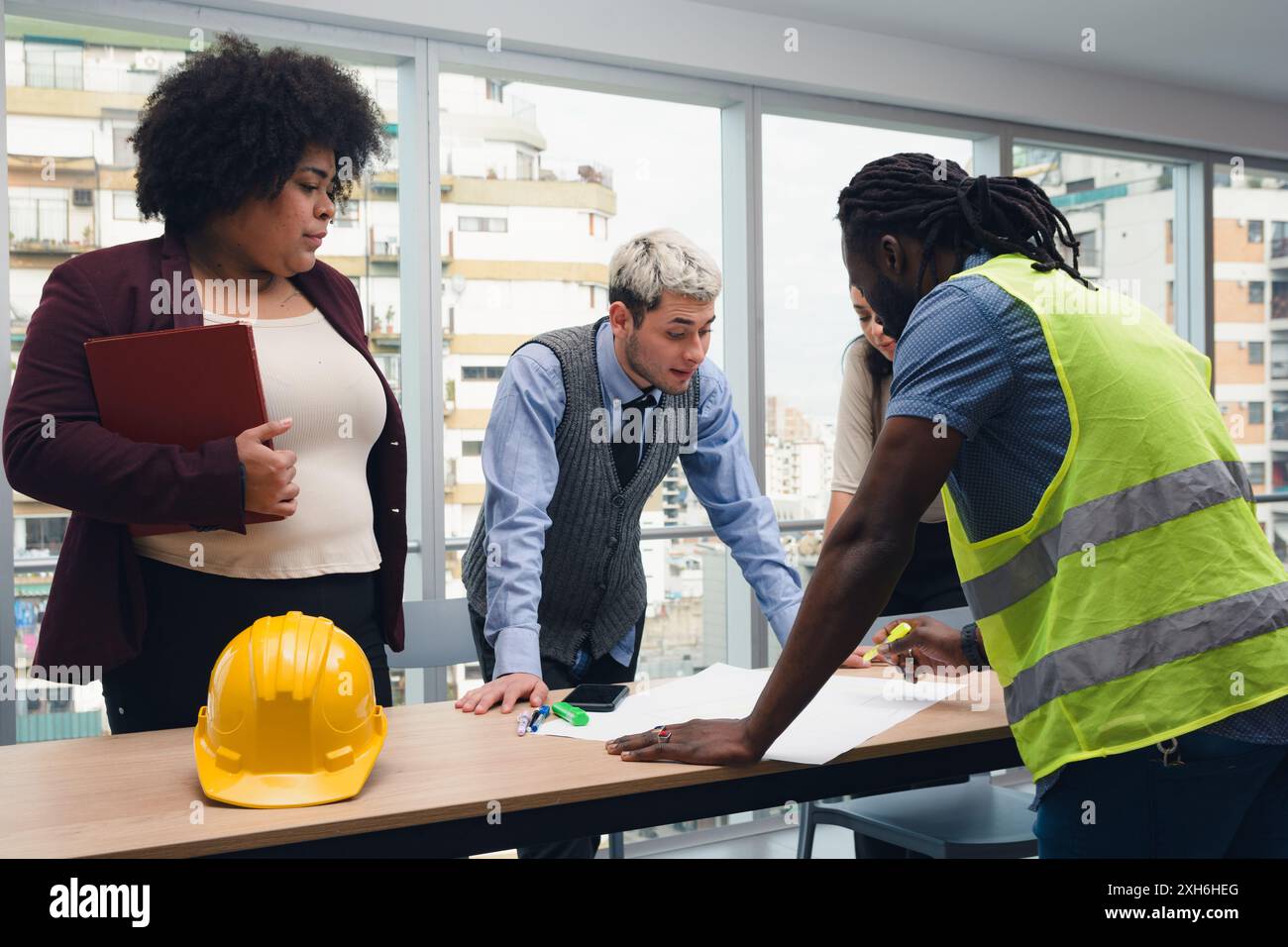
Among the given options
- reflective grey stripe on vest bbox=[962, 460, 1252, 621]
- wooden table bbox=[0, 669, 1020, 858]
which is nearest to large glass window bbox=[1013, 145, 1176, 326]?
wooden table bbox=[0, 669, 1020, 858]

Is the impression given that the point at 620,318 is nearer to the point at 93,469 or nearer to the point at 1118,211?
the point at 93,469

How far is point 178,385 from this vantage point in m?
1.68

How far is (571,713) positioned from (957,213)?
973 mm

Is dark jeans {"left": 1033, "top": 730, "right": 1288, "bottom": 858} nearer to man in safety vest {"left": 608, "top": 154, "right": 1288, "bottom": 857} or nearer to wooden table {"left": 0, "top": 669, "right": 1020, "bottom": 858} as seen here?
man in safety vest {"left": 608, "top": 154, "right": 1288, "bottom": 857}

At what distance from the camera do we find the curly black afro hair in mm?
1896

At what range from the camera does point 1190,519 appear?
1.22 metres

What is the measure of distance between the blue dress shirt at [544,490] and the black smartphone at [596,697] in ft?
0.32

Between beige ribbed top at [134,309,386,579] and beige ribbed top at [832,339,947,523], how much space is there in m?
1.49

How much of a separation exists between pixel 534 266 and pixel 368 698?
2652 millimetres

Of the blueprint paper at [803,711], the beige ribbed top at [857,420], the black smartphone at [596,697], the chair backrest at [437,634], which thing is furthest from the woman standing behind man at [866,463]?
the black smartphone at [596,697]

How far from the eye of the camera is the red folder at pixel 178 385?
161cm

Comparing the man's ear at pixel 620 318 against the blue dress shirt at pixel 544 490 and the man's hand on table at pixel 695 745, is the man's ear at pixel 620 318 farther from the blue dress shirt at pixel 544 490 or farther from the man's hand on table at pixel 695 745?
the man's hand on table at pixel 695 745
